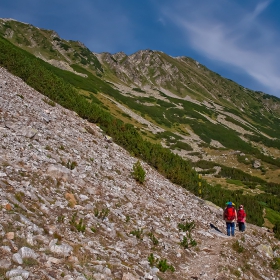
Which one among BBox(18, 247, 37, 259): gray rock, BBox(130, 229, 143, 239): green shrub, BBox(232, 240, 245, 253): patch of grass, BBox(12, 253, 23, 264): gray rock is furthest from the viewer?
BBox(232, 240, 245, 253): patch of grass

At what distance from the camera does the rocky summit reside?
8.36 meters

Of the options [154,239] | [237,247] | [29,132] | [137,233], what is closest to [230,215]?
[237,247]

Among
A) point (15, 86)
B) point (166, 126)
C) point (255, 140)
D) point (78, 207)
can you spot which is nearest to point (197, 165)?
point (166, 126)

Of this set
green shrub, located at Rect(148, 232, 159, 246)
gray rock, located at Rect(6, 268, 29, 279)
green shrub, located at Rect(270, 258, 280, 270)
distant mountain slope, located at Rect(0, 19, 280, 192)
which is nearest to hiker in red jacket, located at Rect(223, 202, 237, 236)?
green shrub, located at Rect(270, 258, 280, 270)

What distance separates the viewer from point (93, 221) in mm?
11609

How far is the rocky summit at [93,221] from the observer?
836 centimetres

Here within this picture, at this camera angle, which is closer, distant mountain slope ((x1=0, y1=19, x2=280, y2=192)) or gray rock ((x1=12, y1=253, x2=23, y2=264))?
gray rock ((x1=12, y1=253, x2=23, y2=264))

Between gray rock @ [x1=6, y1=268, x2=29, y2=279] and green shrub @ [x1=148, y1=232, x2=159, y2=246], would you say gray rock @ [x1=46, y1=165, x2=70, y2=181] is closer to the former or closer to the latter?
green shrub @ [x1=148, y1=232, x2=159, y2=246]

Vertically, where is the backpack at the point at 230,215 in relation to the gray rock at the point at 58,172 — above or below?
above

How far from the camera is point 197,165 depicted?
64.6 m

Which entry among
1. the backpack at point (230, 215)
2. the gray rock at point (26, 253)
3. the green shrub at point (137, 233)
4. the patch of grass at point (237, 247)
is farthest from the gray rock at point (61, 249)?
the backpack at point (230, 215)

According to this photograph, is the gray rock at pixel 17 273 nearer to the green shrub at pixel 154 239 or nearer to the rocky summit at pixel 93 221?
the rocky summit at pixel 93 221

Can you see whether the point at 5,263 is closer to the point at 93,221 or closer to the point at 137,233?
the point at 93,221

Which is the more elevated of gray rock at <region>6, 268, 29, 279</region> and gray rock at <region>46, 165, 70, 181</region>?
gray rock at <region>46, 165, 70, 181</region>
